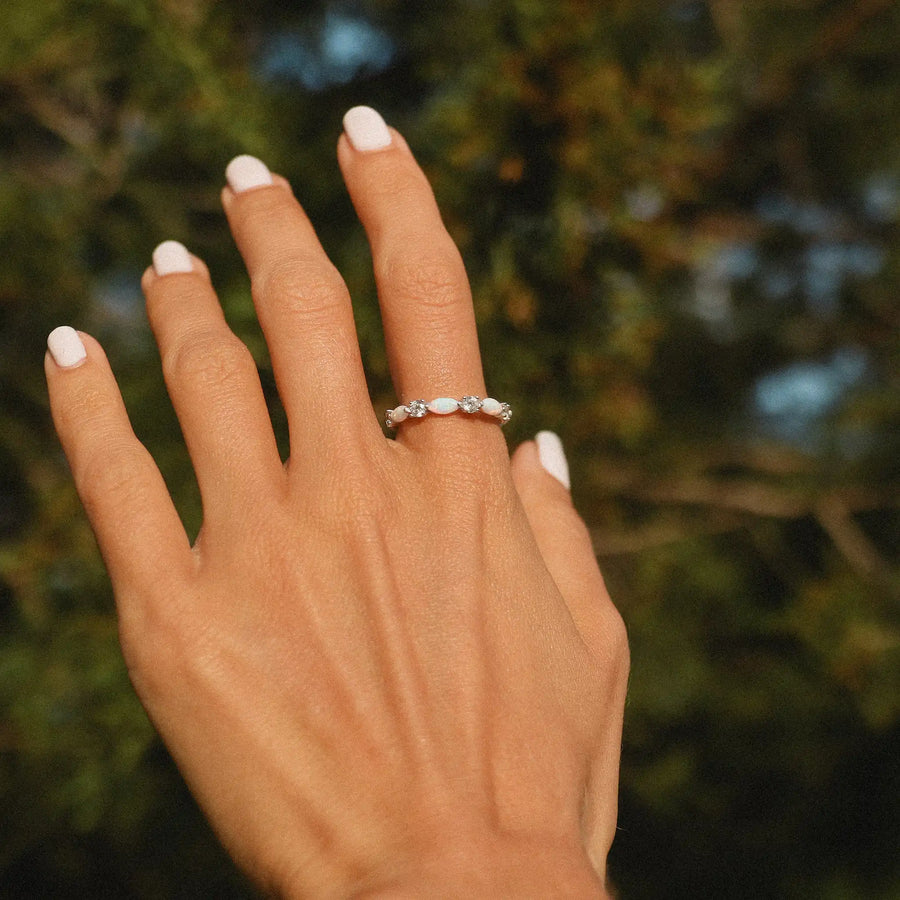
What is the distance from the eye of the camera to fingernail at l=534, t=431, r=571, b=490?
1333 mm

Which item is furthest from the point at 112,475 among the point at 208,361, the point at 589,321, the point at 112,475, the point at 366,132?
the point at 589,321

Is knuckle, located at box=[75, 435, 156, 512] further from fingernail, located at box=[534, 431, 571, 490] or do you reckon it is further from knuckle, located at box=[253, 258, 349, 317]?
fingernail, located at box=[534, 431, 571, 490]

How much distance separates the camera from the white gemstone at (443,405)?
3.48 ft

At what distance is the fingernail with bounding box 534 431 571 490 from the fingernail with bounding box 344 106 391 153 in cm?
51

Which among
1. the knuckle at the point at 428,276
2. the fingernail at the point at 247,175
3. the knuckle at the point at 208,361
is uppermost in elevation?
the fingernail at the point at 247,175

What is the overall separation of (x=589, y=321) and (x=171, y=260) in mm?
815

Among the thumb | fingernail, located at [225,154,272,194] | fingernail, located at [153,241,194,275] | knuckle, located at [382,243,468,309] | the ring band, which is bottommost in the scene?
the thumb

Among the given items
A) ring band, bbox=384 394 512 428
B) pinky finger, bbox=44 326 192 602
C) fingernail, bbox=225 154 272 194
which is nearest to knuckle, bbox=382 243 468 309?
ring band, bbox=384 394 512 428

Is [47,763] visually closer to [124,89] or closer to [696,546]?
[124,89]

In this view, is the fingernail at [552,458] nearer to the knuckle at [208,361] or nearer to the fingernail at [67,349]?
the knuckle at [208,361]

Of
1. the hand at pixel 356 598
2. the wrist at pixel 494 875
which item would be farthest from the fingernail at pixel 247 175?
the wrist at pixel 494 875

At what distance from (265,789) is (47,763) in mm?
1043

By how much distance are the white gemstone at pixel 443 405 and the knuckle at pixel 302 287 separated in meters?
0.18

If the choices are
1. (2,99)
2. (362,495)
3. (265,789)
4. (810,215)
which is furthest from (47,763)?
(810,215)
